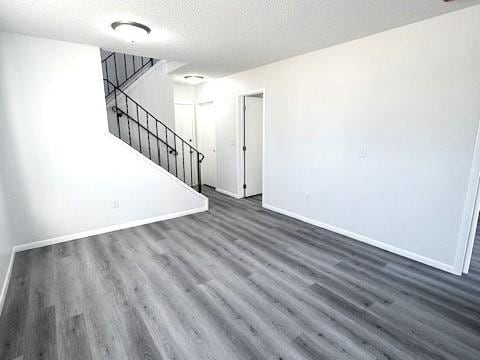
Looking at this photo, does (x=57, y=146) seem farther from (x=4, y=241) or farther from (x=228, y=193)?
(x=228, y=193)

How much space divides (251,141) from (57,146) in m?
3.28

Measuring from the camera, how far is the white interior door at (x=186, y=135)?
19.7 ft

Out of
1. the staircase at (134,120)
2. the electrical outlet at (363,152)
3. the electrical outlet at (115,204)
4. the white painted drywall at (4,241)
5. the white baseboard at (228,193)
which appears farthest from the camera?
the white baseboard at (228,193)

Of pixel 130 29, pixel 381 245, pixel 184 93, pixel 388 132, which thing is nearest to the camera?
A: pixel 130 29

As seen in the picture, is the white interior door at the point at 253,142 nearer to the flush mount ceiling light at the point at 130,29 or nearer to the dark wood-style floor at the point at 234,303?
the dark wood-style floor at the point at 234,303

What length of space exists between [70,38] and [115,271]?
8.86 feet

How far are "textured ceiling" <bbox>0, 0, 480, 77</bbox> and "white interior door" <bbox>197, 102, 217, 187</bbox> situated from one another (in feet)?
9.38

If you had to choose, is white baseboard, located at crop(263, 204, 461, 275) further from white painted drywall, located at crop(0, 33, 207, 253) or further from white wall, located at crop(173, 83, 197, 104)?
white wall, located at crop(173, 83, 197, 104)

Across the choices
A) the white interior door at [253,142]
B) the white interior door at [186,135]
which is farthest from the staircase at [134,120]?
the white interior door at [253,142]

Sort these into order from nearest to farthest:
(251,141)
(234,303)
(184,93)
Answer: (234,303) < (251,141) < (184,93)

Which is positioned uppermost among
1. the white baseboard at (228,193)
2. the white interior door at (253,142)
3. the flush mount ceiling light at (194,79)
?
the flush mount ceiling light at (194,79)

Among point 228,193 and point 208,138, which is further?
point 208,138

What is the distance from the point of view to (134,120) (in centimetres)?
484

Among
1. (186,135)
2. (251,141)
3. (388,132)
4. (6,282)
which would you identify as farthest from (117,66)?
(388,132)
